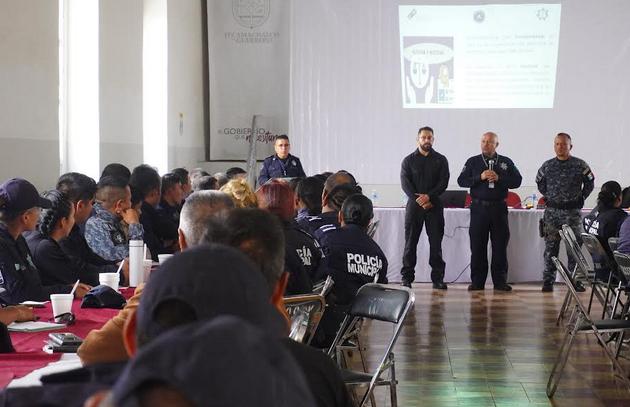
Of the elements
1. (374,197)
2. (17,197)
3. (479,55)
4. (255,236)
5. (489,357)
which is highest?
(479,55)

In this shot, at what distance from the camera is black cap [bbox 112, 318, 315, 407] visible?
0.86 meters

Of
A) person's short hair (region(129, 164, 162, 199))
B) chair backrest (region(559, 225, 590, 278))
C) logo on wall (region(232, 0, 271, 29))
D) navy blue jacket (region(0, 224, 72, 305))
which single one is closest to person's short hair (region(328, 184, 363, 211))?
person's short hair (region(129, 164, 162, 199))

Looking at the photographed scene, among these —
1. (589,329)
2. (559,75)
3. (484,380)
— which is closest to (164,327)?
(589,329)

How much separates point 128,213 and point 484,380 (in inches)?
91.7

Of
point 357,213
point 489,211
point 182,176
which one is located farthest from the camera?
point 489,211

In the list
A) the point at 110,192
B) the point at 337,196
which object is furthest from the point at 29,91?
the point at 337,196

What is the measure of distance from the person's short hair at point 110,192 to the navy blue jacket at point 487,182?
5.35 m

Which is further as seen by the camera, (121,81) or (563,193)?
(563,193)

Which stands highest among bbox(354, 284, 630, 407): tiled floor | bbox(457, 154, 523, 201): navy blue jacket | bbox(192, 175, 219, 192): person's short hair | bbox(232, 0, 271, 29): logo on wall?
bbox(232, 0, 271, 29): logo on wall

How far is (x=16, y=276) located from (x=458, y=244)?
24.8 feet

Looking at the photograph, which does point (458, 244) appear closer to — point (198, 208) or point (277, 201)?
point (277, 201)

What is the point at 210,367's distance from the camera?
86cm

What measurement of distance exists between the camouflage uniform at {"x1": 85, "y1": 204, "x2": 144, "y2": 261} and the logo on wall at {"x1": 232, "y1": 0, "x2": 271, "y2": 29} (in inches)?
350

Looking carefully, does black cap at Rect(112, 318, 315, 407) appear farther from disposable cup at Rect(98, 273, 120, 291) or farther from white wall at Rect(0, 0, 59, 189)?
white wall at Rect(0, 0, 59, 189)
